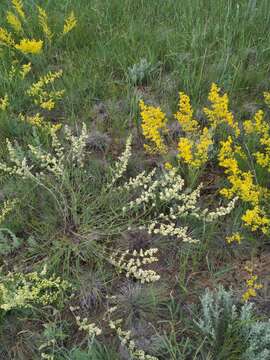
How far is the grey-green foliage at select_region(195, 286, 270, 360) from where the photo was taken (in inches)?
82.9

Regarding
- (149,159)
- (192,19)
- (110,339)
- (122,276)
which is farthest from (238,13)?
(110,339)

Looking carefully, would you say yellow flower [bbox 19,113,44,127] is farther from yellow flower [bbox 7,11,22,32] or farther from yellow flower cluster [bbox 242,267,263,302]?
yellow flower cluster [bbox 242,267,263,302]

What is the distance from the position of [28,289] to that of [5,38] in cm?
244

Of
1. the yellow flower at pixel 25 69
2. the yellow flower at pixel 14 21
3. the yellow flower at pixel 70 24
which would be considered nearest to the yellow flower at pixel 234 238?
the yellow flower at pixel 25 69

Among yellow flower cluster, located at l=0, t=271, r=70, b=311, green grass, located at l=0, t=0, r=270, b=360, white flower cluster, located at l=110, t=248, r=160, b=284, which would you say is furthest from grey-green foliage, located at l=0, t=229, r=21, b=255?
white flower cluster, located at l=110, t=248, r=160, b=284

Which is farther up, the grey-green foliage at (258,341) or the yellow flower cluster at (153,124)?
the yellow flower cluster at (153,124)

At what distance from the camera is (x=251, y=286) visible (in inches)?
98.0

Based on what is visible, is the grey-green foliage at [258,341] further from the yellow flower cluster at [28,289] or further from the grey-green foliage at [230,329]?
the yellow flower cluster at [28,289]

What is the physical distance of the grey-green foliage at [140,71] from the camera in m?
3.56

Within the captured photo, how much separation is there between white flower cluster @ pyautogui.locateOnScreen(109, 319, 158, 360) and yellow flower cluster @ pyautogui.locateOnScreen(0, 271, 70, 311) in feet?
1.10

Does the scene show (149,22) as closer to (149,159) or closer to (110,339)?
(149,159)

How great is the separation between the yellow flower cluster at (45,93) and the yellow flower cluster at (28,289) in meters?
1.37

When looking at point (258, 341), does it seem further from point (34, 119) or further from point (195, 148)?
point (34, 119)

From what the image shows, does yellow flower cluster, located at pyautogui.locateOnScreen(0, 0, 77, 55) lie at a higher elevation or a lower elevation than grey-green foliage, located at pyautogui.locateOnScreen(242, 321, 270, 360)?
higher
